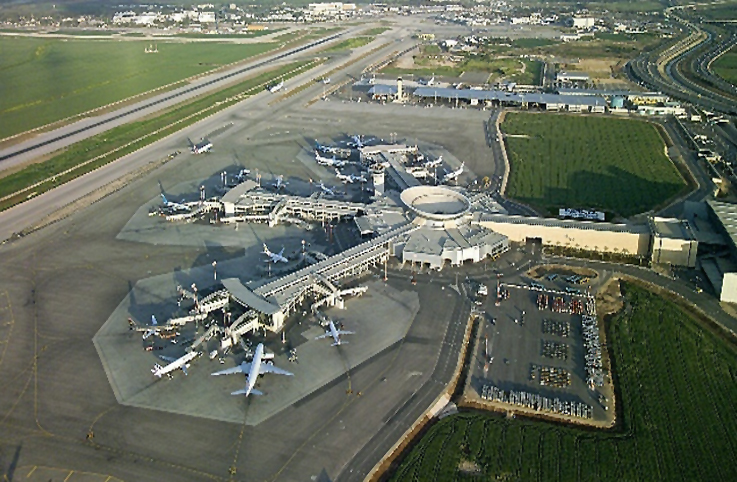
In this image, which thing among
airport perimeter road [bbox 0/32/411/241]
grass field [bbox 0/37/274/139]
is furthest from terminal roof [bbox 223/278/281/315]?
grass field [bbox 0/37/274/139]

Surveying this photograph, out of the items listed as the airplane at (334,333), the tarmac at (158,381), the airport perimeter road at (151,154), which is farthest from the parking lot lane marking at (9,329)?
the airplane at (334,333)

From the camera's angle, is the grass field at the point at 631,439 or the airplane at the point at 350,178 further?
the airplane at the point at 350,178

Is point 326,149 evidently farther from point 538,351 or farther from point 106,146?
point 538,351

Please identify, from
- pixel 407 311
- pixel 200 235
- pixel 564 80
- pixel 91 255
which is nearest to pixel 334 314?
pixel 407 311

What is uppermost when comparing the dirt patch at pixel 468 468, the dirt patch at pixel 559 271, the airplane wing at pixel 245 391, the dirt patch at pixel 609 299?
the dirt patch at pixel 559 271

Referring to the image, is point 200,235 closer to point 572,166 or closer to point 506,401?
point 506,401

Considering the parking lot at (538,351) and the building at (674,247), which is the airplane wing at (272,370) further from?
the building at (674,247)

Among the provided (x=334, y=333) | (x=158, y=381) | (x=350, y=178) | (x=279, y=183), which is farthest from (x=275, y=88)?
(x=158, y=381)
